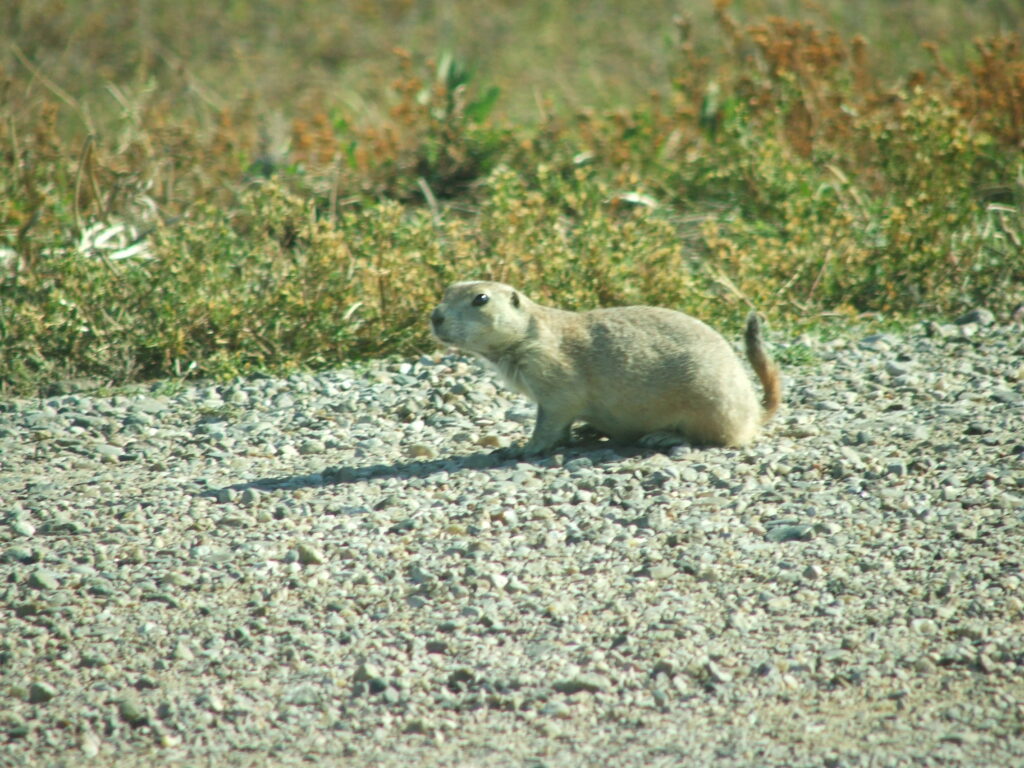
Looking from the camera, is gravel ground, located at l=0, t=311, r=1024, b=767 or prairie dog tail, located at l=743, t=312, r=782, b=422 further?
prairie dog tail, located at l=743, t=312, r=782, b=422

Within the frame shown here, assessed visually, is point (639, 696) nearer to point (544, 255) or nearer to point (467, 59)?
point (544, 255)

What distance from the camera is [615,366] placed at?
5266 mm

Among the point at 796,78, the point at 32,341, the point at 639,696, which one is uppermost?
the point at 796,78

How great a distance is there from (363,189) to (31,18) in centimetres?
583

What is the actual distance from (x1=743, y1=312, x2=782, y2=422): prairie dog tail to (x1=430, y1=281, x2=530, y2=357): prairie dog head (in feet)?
3.19

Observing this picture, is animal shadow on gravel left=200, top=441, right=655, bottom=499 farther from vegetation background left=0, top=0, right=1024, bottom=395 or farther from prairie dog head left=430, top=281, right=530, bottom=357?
vegetation background left=0, top=0, right=1024, bottom=395

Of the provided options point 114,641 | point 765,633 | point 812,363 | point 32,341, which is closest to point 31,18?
point 32,341

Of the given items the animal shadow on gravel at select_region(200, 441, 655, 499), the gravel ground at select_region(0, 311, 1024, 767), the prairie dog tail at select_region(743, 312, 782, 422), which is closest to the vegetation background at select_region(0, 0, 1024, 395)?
the gravel ground at select_region(0, 311, 1024, 767)

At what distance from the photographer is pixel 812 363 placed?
6.61 metres

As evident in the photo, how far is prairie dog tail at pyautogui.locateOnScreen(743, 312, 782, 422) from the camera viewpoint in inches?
206

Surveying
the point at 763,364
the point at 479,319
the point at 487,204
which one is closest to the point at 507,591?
the point at 479,319

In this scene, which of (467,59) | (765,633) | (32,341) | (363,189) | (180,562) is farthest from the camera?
(467,59)

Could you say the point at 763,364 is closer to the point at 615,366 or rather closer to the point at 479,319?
the point at 615,366

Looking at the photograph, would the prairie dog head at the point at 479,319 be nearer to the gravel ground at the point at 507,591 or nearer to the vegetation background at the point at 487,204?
the gravel ground at the point at 507,591
